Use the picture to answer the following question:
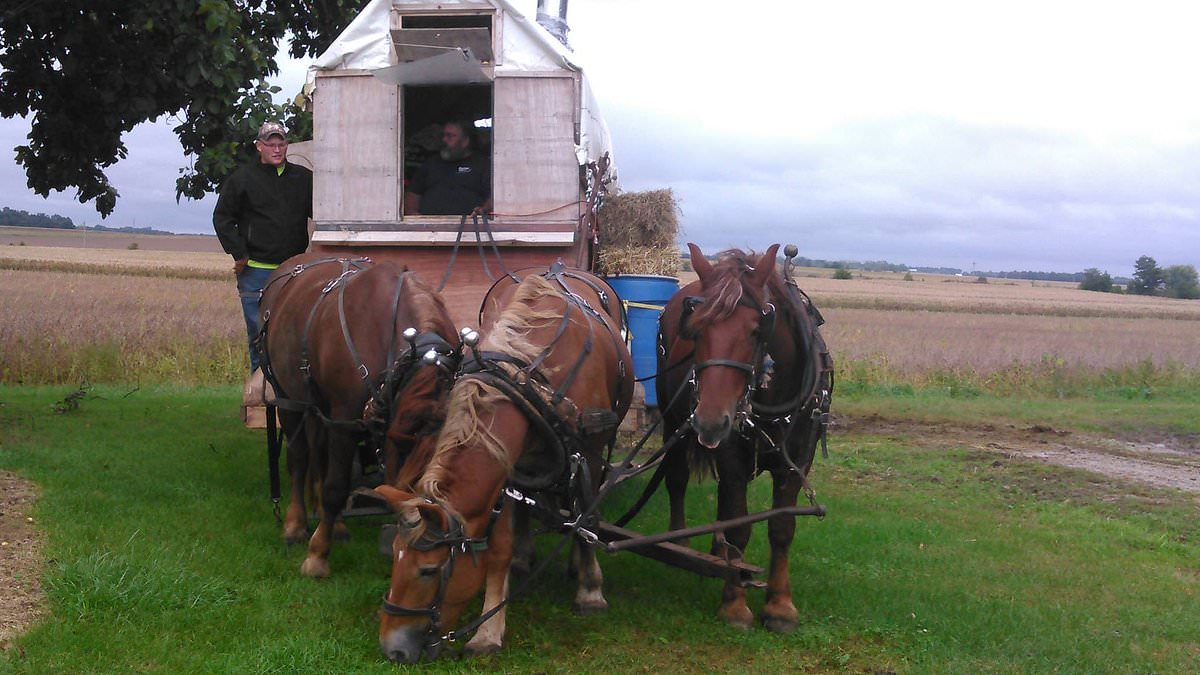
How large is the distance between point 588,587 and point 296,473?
2.33 meters

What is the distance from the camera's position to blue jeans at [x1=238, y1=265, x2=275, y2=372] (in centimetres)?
729

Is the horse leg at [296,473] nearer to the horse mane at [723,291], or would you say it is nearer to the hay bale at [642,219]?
the horse mane at [723,291]

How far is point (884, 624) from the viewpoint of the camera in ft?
17.3

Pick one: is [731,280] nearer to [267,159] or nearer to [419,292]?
[419,292]

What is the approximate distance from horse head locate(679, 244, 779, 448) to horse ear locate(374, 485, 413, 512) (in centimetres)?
130

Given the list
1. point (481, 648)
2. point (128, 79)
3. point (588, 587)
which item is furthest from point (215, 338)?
point (481, 648)

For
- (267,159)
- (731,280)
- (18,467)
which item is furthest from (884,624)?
(18,467)

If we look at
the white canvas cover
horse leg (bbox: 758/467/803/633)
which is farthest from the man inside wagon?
horse leg (bbox: 758/467/803/633)

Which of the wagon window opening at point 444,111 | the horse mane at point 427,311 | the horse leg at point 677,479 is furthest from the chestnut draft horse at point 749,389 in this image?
the wagon window opening at point 444,111

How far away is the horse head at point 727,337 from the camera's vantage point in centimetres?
439

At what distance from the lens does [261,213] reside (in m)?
7.36

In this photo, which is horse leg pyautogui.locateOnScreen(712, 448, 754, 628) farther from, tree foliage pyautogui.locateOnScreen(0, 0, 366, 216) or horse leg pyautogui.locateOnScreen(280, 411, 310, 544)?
tree foliage pyautogui.locateOnScreen(0, 0, 366, 216)

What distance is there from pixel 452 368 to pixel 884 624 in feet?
8.68

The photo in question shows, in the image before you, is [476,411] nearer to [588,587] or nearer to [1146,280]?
[588,587]
